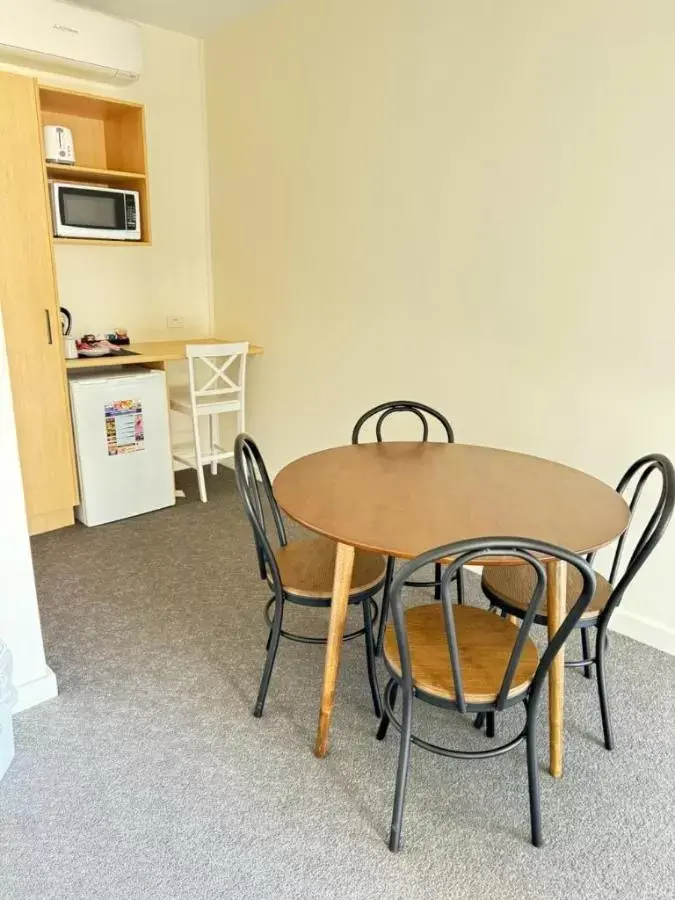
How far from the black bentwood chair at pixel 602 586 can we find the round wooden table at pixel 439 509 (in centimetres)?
9

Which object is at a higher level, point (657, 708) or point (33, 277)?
point (33, 277)

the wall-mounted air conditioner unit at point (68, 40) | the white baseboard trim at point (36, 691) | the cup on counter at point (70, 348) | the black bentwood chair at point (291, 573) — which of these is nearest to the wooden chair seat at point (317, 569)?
the black bentwood chair at point (291, 573)

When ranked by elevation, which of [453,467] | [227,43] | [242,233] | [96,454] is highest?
[227,43]

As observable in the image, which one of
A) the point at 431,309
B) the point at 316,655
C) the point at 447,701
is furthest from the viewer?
the point at 431,309

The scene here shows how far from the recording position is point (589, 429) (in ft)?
8.15

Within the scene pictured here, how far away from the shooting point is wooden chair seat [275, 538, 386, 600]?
190 cm

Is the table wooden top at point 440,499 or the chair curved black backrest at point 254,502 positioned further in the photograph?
the chair curved black backrest at point 254,502

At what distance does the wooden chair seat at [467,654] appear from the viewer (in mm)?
1502

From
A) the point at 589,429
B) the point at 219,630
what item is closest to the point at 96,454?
the point at 219,630

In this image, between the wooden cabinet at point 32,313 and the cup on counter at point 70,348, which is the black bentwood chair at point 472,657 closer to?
the wooden cabinet at point 32,313

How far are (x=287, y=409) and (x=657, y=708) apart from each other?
2539 mm

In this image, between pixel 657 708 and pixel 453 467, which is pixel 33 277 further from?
pixel 657 708

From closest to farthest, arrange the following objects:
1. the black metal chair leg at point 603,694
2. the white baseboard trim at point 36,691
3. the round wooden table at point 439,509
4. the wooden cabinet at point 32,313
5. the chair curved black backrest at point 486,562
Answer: the chair curved black backrest at point 486,562 → the round wooden table at point 439,509 → the black metal chair leg at point 603,694 → the white baseboard trim at point 36,691 → the wooden cabinet at point 32,313

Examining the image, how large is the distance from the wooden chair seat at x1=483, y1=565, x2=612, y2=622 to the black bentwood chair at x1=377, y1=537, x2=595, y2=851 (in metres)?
0.13
